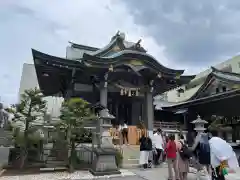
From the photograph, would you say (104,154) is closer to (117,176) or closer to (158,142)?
(117,176)

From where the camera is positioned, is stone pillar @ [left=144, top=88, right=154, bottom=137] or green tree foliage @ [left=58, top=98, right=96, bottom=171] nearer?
green tree foliage @ [left=58, top=98, right=96, bottom=171]

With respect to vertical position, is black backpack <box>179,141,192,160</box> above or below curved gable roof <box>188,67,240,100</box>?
below

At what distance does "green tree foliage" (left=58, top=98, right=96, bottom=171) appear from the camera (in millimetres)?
9359

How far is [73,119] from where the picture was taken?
931 cm

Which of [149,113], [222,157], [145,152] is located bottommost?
[145,152]

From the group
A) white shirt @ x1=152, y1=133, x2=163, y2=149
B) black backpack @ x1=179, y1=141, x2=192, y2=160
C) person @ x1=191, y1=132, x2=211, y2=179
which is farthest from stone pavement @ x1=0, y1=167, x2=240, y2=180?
white shirt @ x1=152, y1=133, x2=163, y2=149

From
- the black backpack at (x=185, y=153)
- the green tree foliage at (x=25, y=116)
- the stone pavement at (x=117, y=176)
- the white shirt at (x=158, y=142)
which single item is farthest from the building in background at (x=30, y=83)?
the black backpack at (x=185, y=153)

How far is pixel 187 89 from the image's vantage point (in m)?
49.5

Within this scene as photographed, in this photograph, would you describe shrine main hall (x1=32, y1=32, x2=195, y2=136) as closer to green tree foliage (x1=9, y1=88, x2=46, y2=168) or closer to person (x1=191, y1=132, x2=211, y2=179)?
green tree foliage (x1=9, y1=88, x2=46, y2=168)

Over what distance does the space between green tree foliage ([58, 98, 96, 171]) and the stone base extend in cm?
110

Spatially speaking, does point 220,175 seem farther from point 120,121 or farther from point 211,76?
point 211,76

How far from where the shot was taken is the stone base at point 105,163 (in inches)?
358

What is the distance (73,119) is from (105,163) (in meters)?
2.28

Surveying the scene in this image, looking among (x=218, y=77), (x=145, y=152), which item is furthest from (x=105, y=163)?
(x=218, y=77)
